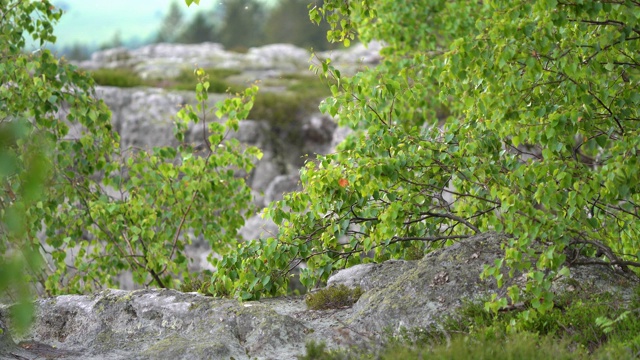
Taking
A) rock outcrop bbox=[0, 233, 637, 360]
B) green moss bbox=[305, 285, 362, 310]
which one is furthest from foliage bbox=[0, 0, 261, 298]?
green moss bbox=[305, 285, 362, 310]

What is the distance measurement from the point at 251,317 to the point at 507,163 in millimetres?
3381

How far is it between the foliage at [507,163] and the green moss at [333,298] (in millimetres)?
640

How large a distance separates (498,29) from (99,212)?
24.4 feet

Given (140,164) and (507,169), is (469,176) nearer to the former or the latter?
(507,169)

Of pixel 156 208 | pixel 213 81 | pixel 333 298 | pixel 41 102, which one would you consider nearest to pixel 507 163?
pixel 333 298

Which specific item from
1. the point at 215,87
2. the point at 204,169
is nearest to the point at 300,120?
the point at 215,87

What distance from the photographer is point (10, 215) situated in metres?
2.56

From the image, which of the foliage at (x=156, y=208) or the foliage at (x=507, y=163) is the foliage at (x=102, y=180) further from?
the foliage at (x=507, y=163)

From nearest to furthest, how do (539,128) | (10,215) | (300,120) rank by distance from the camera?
(10,215)
(539,128)
(300,120)

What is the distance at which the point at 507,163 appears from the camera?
27.0 feet

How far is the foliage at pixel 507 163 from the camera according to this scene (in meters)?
7.15

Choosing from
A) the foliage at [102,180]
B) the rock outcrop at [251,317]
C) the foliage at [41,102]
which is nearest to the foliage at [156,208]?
the foliage at [102,180]

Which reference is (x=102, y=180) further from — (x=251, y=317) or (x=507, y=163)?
(x=507, y=163)

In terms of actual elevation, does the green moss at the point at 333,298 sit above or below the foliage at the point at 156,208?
below
